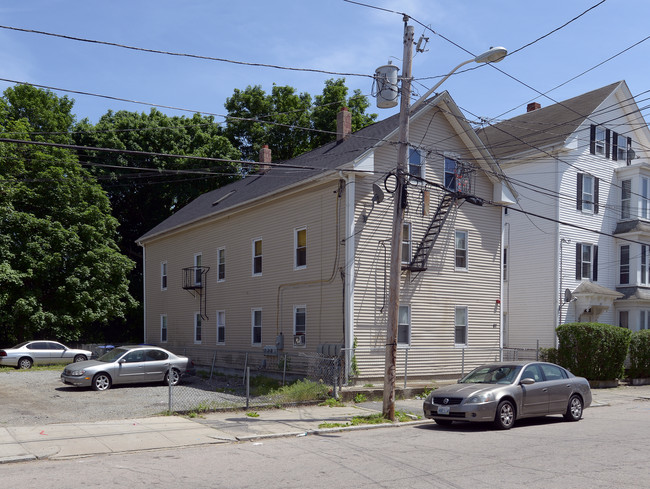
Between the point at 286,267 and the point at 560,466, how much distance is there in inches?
602

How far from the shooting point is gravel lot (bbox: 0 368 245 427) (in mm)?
15215

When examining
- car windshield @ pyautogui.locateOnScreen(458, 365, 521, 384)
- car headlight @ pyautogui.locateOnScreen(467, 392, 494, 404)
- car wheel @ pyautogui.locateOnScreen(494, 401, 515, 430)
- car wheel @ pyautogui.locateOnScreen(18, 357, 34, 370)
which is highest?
car windshield @ pyautogui.locateOnScreen(458, 365, 521, 384)

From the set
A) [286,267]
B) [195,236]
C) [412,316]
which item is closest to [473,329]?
[412,316]

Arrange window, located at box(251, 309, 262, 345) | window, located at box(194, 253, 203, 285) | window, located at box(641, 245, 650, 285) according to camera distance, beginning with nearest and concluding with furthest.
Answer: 1. window, located at box(251, 309, 262, 345)
2. window, located at box(194, 253, 203, 285)
3. window, located at box(641, 245, 650, 285)

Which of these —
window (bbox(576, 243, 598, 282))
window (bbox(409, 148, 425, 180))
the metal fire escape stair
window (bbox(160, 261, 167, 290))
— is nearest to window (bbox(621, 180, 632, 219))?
window (bbox(576, 243, 598, 282))

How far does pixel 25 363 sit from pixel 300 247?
15380mm

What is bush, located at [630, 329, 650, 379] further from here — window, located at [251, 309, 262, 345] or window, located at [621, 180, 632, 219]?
window, located at [251, 309, 262, 345]

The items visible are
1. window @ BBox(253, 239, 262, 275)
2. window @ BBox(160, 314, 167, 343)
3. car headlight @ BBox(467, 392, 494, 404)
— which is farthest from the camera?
window @ BBox(160, 314, 167, 343)

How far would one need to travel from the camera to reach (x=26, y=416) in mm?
15164

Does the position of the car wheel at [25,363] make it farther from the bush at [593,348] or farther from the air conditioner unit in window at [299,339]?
the bush at [593,348]

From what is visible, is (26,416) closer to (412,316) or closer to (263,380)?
(263,380)

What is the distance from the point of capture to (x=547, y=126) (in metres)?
32.8

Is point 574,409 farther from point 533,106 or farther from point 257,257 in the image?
point 533,106

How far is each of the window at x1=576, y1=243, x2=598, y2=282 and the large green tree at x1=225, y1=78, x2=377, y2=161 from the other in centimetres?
2038
